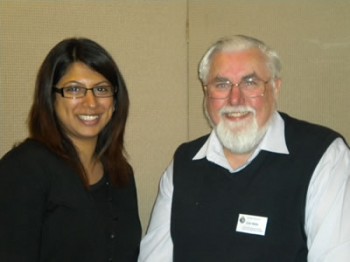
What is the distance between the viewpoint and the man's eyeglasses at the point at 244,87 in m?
1.65

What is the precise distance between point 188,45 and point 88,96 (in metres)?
0.89

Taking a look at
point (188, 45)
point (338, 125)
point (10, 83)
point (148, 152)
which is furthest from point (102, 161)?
point (338, 125)

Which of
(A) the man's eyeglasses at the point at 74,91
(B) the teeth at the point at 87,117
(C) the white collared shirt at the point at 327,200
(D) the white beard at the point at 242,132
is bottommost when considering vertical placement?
(C) the white collared shirt at the point at 327,200

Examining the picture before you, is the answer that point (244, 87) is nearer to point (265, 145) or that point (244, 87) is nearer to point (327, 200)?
point (265, 145)

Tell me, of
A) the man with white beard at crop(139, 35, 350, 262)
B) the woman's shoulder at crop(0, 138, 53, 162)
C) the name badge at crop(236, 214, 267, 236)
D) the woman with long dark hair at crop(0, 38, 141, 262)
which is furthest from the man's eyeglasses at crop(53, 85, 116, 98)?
the name badge at crop(236, 214, 267, 236)

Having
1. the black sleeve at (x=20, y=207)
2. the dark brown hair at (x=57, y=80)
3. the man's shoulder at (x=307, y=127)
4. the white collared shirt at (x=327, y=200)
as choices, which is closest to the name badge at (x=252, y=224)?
the white collared shirt at (x=327, y=200)

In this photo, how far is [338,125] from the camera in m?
2.32

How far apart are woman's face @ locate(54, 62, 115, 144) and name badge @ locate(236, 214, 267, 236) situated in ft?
2.28

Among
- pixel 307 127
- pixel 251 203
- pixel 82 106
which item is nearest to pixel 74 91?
pixel 82 106

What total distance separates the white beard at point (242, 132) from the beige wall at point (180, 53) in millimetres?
724

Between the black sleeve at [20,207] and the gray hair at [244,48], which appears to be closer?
the black sleeve at [20,207]

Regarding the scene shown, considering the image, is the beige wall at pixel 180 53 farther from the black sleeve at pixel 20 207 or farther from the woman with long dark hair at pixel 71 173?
the black sleeve at pixel 20 207

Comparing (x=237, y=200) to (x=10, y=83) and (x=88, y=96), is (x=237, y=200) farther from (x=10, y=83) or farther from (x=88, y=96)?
(x=10, y=83)

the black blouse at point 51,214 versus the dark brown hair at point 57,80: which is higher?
the dark brown hair at point 57,80
